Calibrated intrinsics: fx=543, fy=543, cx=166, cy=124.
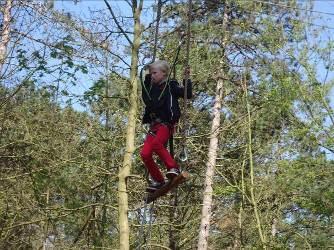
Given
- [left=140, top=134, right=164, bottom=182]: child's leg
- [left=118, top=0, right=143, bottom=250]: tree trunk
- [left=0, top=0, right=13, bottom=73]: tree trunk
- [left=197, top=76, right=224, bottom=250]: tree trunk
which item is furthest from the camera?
[left=197, top=76, right=224, bottom=250]: tree trunk

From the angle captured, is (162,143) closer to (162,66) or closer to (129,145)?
(162,66)

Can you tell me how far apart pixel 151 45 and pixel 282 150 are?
23.2ft

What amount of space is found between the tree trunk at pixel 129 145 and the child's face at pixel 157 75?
3094 millimetres

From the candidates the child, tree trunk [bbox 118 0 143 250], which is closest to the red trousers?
the child

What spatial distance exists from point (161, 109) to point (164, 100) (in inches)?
4.3

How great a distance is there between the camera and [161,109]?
5.85 metres

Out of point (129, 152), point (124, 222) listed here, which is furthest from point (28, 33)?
point (124, 222)

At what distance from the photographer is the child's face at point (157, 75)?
5.85m

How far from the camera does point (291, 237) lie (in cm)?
1520

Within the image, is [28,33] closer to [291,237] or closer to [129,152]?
[129,152]

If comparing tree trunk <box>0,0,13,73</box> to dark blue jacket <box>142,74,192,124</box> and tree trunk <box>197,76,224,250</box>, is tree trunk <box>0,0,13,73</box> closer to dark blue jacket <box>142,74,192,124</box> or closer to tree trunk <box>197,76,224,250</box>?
dark blue jacket <box>142,74,192,124</box>

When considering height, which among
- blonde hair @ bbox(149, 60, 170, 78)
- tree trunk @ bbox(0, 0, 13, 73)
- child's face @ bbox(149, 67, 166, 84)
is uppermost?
tree trunk @ bbox(0, 0, 13, 73)

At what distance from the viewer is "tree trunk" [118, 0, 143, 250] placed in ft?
27.4

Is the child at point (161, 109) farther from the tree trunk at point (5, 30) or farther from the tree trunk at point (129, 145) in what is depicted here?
the tree trunk at point (5, 30)
